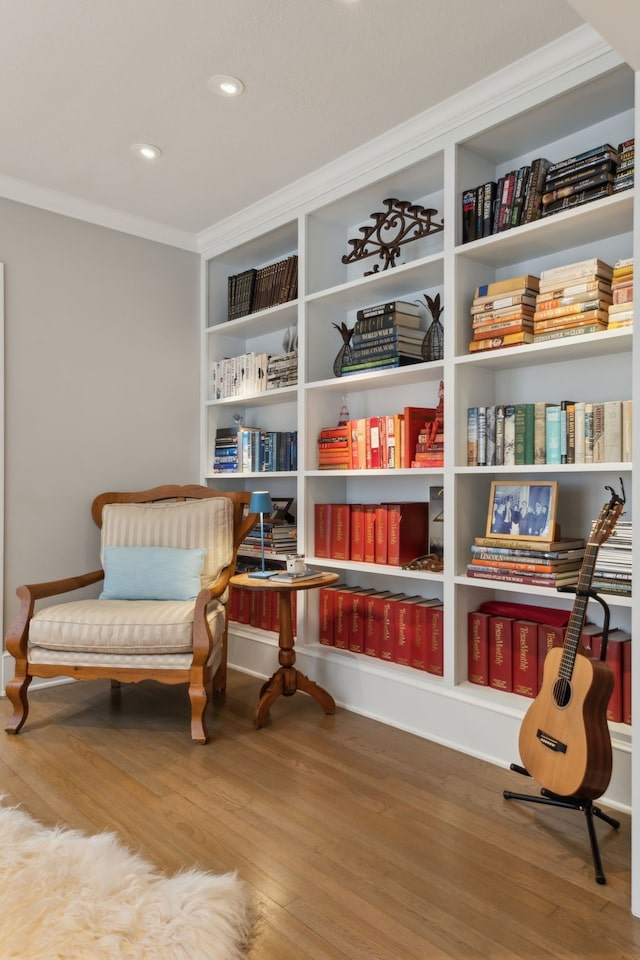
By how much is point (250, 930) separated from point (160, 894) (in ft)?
0.78

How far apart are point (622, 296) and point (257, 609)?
2.40 metres

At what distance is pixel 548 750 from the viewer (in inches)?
76.4

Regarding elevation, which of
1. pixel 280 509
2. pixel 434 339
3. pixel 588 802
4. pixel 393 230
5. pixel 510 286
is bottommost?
pixel 588 802

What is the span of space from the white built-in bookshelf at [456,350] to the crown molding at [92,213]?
0.54 m

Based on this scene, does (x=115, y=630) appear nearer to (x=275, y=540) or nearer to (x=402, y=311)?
(x=275, y=540)

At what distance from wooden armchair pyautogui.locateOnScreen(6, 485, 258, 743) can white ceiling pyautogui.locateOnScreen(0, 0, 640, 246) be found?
5.36 ft

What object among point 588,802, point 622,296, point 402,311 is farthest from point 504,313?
point 588,802

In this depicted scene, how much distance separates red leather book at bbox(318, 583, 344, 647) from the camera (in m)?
3.23

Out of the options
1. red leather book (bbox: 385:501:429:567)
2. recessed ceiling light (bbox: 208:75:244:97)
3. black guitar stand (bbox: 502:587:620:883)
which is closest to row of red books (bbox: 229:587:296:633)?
red leather book (bbox: 385:501:429:567)

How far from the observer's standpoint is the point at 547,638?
7.89 ft

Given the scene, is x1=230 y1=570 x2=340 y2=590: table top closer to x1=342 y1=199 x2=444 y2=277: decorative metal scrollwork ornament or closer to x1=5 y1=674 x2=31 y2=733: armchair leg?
x1=5 y1=674 x2=31 y2=733: armchair leg

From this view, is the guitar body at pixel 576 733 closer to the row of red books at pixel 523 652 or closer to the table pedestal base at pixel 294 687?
the row of red books at pixel 523 652

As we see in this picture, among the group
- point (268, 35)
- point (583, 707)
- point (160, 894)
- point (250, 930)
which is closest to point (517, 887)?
point (583, 707)

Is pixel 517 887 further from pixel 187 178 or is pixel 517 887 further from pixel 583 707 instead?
pixel 187 178
